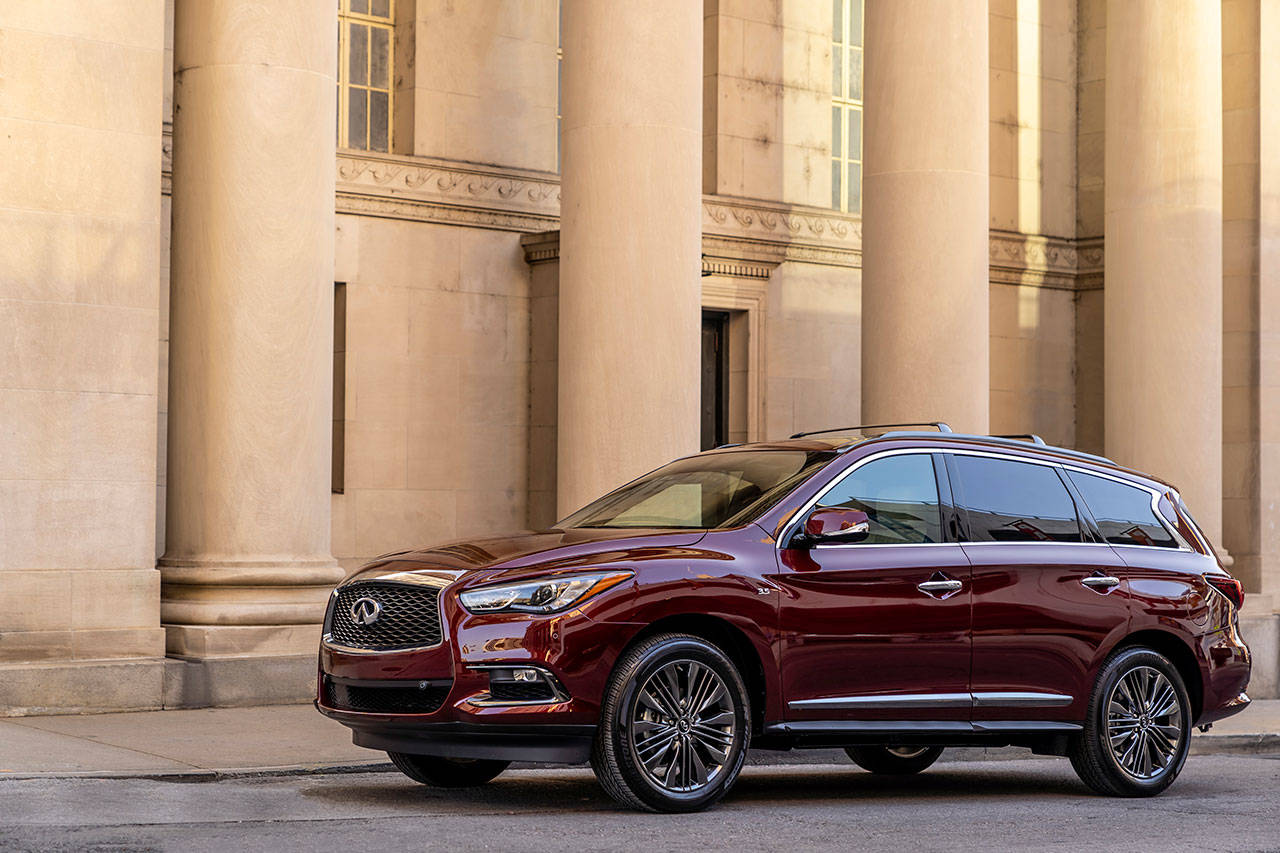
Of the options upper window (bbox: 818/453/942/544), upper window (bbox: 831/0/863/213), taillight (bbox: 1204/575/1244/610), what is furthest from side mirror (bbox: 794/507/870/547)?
upper window (bbox: 831/0/863/213)

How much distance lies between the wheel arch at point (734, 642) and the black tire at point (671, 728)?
78 millimetres

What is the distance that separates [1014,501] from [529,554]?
3057 millimetres

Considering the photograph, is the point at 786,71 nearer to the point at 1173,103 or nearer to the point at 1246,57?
the point at 1173,103

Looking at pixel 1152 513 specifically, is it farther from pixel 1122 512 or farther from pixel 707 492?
pixel 707 492

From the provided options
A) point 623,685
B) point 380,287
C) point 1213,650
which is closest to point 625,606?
point 623,685

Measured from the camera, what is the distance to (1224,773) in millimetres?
12289

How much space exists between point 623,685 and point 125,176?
21.4 ft

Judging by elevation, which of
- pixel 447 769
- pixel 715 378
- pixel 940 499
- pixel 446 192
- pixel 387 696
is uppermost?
pixel 446 192

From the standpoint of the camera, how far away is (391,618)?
8.75m

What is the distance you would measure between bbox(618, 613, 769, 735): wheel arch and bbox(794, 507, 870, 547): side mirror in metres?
0.61

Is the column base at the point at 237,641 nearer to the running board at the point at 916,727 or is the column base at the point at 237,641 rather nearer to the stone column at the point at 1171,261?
the running board at the point at 916,727

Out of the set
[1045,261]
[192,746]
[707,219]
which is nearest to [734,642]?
[192,746]

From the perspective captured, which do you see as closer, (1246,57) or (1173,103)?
(1173,103)

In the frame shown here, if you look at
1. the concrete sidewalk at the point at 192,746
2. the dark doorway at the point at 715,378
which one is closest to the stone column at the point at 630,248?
the concrete sidewalk at the point at 192,746
